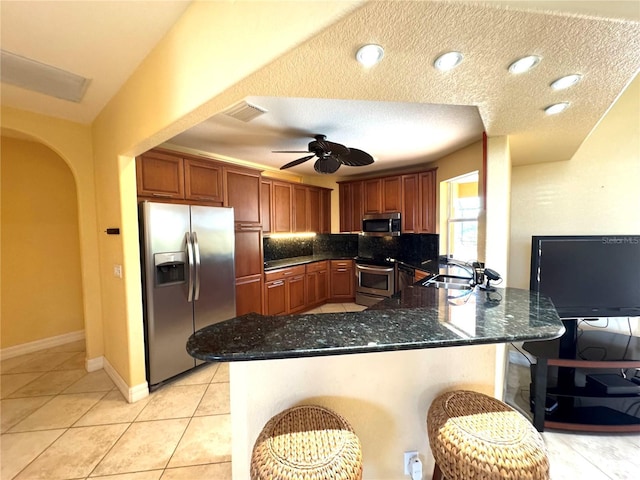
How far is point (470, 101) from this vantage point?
1.30 m

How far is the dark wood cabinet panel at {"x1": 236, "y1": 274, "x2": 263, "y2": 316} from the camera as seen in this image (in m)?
3.27

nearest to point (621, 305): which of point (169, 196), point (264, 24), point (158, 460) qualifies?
point (264, 24)

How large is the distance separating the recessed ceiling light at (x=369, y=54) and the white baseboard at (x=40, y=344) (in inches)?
182

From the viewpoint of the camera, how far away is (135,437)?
1.79 m

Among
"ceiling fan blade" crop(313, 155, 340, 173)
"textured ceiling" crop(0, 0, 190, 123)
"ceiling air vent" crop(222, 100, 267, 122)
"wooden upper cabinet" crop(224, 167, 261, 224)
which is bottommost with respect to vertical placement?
"wooden upper cabinet" crop(224, 167, 261, 224)

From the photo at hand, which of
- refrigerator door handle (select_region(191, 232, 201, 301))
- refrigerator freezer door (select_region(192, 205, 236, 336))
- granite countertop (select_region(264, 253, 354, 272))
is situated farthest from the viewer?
granite countertop (select_region(264, 253, 354, 272))

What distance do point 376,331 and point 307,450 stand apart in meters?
0.48

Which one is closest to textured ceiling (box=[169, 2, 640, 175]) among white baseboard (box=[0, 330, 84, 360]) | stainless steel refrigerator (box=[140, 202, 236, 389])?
stainless steel refrigerator (box=[140, 202, 236, 389])

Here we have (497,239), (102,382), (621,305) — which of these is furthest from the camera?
(102,382)

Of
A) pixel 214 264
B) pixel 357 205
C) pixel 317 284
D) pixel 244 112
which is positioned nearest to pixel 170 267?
pixel 214 264

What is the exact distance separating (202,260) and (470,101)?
2553 millimetres

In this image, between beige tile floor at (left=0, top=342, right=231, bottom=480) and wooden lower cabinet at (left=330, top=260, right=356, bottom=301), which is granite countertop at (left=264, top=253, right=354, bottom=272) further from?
beige tile floor at (left=0, top=342, right=231, bottom=480)

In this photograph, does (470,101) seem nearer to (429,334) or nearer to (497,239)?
(497,239)

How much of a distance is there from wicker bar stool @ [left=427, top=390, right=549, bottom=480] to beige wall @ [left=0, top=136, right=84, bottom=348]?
4.44 m
